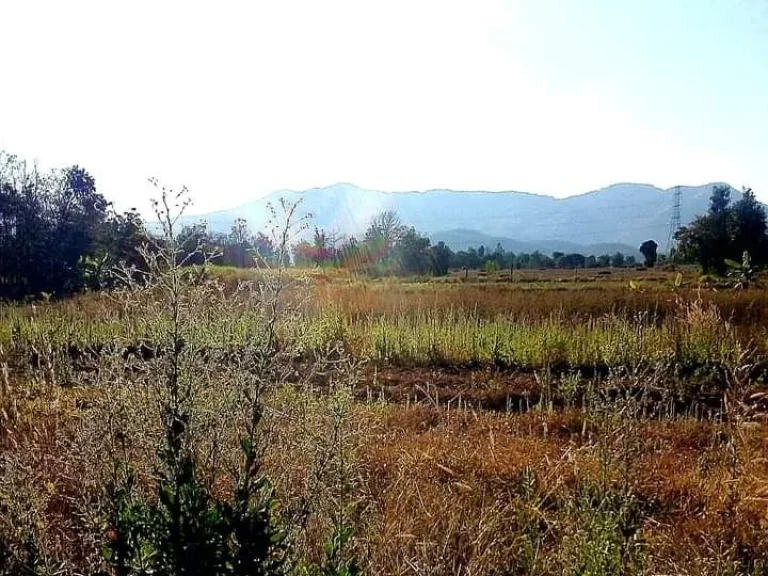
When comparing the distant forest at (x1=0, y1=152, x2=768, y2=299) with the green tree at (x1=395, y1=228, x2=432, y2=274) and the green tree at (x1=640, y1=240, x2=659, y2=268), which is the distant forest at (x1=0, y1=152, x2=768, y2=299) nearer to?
the green tree at (x1=395, y1=228, x2=432, y2=274)

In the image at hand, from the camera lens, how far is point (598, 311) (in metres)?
10.6

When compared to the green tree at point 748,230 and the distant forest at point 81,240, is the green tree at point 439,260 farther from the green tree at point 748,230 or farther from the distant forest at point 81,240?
the green tree at point 748,230

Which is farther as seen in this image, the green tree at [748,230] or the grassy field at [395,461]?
the green tree at [748,230]

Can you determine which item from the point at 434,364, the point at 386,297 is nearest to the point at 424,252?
A: the point at 386,297

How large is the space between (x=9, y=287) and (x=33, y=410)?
27.3 metres

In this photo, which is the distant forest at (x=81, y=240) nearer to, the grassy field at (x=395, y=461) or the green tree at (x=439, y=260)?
the green tree at (x=439, y=260)

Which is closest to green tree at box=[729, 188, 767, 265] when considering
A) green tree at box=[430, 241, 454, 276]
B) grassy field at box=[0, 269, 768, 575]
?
green tree at box=[430, 241, 454, 276]

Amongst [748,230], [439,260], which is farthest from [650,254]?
[439,260]

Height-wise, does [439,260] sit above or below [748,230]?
below

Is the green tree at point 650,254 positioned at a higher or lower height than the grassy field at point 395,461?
higher

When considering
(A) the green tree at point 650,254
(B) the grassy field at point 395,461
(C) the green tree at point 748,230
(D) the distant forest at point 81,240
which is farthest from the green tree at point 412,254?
(B) the grassy field at point 395,461

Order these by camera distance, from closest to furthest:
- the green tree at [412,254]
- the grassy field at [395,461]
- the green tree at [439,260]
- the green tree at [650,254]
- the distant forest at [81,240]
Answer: the grassy field at [395,461] < the distant forest at [81,240] < the green tree at [412,254] < the green tree at [439,260] < the green tree at [650,254]

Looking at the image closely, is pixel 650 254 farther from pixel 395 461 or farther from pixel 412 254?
pixel 395 461

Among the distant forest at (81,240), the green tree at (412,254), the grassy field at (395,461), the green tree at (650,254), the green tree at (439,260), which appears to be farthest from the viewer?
the green tree at (650,254)
